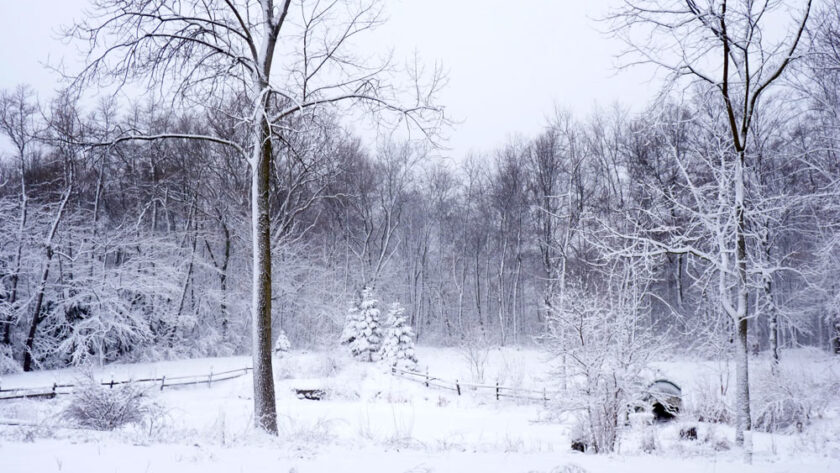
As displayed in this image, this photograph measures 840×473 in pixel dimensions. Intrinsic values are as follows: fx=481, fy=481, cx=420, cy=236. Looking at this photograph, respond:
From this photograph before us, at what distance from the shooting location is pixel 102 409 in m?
8.36

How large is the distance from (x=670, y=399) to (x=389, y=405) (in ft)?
31.2

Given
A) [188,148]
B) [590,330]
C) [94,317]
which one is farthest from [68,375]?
[590,330]

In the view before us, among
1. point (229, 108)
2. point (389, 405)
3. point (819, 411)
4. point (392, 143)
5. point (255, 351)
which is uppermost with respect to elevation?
point (392, 143)

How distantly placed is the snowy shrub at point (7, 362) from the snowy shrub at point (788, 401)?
26627 mm

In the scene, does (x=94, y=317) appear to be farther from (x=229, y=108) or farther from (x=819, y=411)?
(x=819, y=411)

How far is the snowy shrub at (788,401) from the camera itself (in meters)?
12.4

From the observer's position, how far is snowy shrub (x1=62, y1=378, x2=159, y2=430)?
27.0ft

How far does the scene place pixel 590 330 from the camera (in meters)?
9.42

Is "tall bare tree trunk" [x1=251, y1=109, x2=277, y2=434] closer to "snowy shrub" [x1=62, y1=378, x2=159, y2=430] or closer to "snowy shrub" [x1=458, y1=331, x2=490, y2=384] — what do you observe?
"snowy shrub" [x1=62, y1=378, x2=159, y2=430]

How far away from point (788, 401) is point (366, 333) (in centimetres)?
1902

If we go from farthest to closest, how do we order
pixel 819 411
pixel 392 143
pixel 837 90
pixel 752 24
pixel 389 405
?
pixel 392 143 → pixel 389 405 → pixel 837 90 → pixel 819 411 → pixel 752 24

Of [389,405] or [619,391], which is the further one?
[389,405]

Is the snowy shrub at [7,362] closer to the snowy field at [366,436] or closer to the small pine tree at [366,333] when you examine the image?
the snowy field at [366,436]

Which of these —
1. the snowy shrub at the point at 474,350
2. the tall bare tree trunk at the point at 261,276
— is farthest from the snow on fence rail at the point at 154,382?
the snowy shrub at the point at 474,350
